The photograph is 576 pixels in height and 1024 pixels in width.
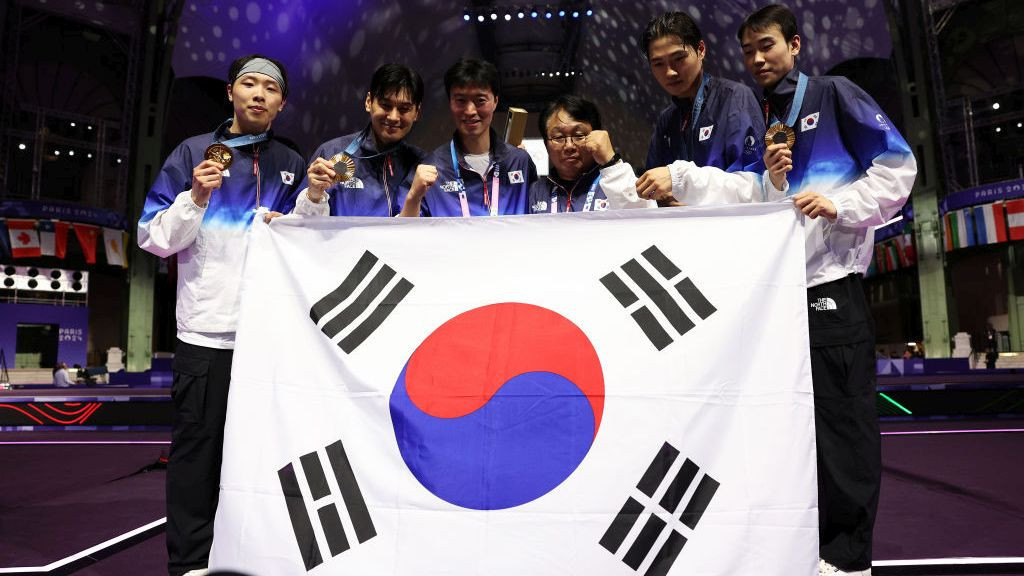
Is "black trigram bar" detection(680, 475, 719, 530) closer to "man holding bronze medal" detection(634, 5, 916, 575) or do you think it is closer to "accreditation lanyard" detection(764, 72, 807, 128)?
"man holding bronze medal" detection(634, 5, 916, 575)

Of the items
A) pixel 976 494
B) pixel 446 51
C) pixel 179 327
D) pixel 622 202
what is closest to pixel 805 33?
pixel 446 51

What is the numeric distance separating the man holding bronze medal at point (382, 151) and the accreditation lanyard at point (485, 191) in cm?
19

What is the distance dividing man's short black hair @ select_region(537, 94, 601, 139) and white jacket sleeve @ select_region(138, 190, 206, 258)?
1371mm

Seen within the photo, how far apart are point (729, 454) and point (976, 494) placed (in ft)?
8.94

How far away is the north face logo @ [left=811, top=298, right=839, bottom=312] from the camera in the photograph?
226cm

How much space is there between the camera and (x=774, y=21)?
7.90ft

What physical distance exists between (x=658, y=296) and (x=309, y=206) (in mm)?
1315

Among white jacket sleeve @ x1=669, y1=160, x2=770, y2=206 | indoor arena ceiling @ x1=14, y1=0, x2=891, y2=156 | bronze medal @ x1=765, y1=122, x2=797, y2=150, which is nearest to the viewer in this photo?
bronze medal @ x1=765, y1=122, x2=797, y2=150

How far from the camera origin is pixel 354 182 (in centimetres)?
279

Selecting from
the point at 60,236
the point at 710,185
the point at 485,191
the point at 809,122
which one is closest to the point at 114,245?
the point at 60,236

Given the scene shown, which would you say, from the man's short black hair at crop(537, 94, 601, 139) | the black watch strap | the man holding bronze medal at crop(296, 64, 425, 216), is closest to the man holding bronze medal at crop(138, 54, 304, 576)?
the man holding bronze medal at crop(296, 64, 425, 216)

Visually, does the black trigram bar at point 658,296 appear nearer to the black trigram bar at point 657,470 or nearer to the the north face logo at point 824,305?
the black trigram bar at point 657,470

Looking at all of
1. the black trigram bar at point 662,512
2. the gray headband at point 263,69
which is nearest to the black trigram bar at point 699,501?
the black trigram bar at point 662,512

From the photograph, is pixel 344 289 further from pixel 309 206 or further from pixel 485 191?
pixel 485 191
